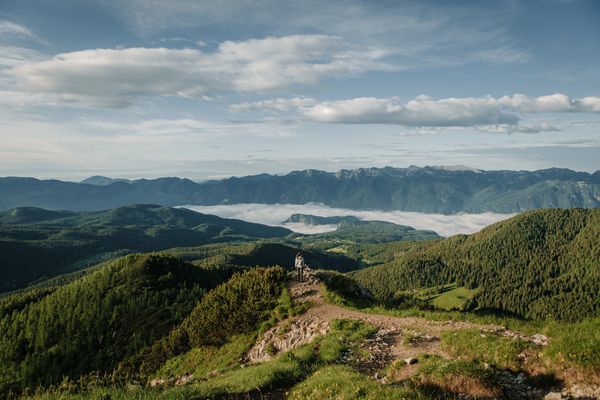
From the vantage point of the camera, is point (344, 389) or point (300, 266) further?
point (300, 266)

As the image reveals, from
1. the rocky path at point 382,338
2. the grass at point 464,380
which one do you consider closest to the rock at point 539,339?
the rocky path at point 382,338

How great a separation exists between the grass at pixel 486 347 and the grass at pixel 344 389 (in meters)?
8.15

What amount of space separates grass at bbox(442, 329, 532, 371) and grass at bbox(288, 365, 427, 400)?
8149 millimetres

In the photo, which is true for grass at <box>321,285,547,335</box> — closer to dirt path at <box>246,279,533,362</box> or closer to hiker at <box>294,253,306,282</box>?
dirt path at <box>246,279,533,362</box>

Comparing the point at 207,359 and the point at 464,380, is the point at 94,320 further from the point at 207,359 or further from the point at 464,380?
the point at 464,380

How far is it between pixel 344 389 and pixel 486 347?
1164cm

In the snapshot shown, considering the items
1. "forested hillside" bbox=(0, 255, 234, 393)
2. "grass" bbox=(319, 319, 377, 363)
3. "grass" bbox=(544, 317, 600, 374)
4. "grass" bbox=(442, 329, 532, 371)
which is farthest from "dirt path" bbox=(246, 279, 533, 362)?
"forested hillside" bbox=(0, 255, 234, 393)

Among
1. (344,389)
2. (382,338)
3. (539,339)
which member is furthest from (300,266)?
(344,389)

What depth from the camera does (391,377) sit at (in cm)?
2019

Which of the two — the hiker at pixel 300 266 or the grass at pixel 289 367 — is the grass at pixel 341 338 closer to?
the grass at pixel 289 367

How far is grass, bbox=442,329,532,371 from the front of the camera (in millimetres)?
19375

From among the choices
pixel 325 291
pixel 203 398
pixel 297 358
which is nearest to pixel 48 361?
pixel 325 291

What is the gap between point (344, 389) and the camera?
1488 centimetres

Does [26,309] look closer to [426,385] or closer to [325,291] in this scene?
[325,291]
